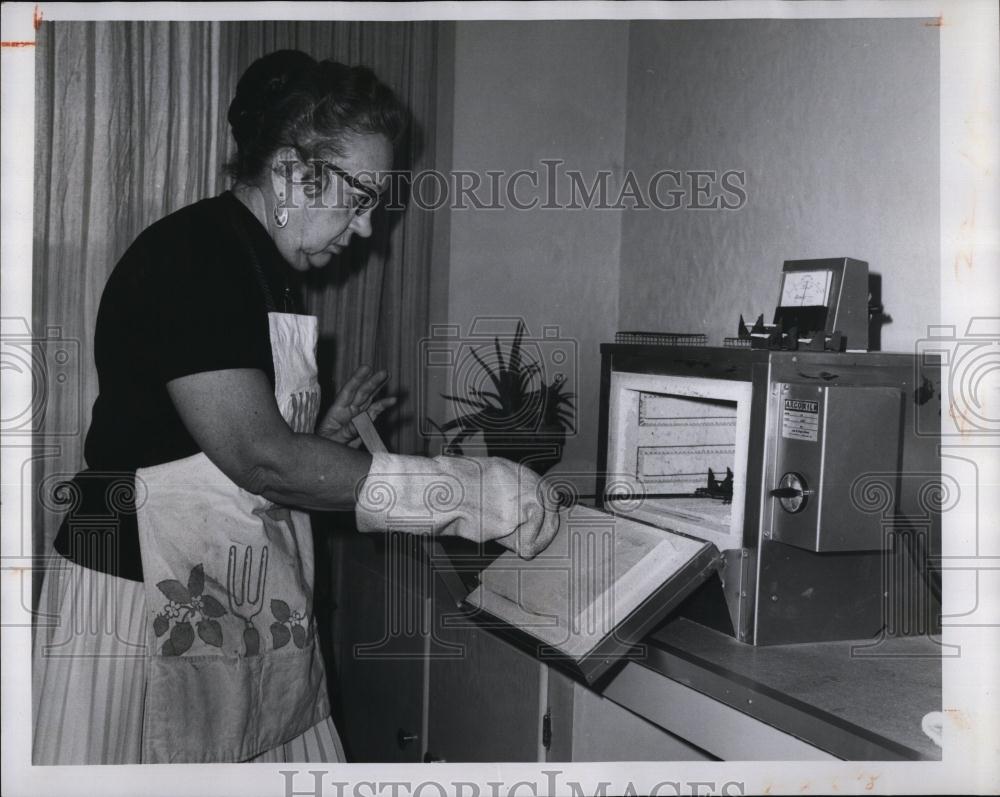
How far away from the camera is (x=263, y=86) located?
137 centimetres

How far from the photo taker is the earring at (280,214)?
138 centimetres

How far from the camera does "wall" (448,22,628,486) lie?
2.33 meters

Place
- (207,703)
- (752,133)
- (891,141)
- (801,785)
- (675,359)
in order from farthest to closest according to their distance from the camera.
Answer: (752,133)
(891,141)
(675,359)
(207,703)
(801,785)

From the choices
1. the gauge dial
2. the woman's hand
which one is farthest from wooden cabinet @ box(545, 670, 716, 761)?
the gauge dial

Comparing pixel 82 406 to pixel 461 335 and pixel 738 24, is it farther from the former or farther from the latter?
pixel 738 24

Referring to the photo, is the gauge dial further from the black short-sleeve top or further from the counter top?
the black short-sleeve top

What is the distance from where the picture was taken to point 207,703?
1.31 m

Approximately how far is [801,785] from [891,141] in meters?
1.12

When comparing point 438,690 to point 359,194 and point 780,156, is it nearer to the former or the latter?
point 359,194

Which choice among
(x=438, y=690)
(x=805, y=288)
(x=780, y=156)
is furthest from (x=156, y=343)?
(x=780, y=156)

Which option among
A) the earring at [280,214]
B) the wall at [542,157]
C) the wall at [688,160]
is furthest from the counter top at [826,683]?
the wall at [542,157]

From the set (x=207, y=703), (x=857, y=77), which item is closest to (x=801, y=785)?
(x=207, y=703)

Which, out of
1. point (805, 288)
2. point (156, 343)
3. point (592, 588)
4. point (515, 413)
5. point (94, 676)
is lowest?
point (94, 676)

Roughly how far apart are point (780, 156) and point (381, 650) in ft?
4.39
